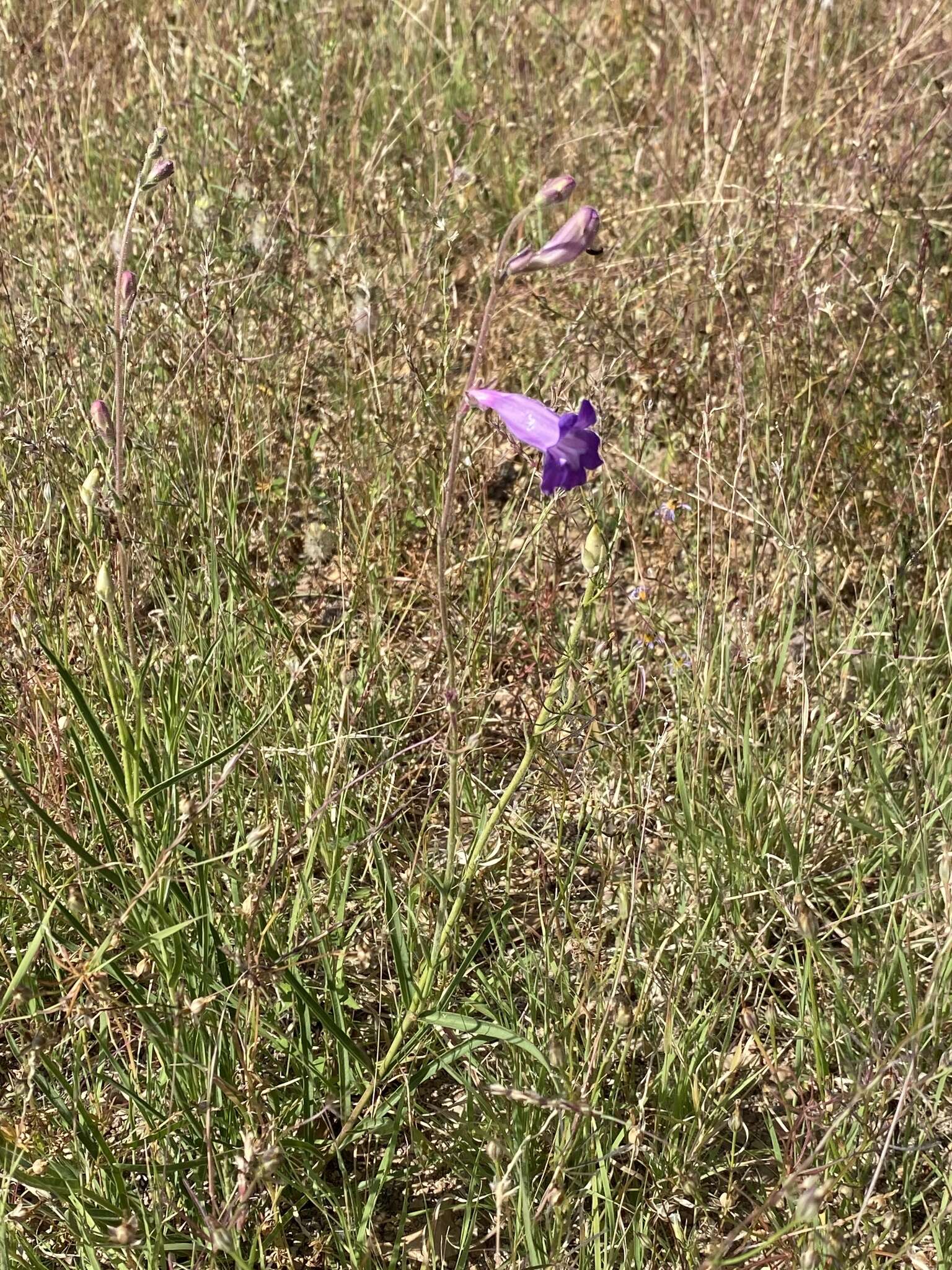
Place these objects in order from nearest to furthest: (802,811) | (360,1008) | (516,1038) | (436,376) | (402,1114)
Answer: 1. (516,1038)
2. (402,1114)
3. (360,1008)
4. (802,811)
5. (436,376)

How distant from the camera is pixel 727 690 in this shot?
7.96ft

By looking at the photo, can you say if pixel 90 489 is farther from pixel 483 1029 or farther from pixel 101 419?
pixel 483 1029

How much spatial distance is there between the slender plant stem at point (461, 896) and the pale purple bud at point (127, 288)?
899 millimetres

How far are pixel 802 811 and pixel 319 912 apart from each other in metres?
0.85

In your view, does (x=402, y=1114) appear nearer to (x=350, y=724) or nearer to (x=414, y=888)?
(x=414, y=888)

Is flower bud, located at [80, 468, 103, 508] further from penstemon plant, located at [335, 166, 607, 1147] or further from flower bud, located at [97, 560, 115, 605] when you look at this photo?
penstemon plant, located at [335, 166, 607, 1147]

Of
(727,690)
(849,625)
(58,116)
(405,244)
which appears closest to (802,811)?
(727,690)

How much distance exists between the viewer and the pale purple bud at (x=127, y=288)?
6.50 ft

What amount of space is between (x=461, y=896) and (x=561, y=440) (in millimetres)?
627

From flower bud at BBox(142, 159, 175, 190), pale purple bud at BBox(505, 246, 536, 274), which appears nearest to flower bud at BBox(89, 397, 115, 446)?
flower bud at BBox(142, 159, 175, 190)

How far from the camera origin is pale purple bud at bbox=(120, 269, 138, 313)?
78.0 inches

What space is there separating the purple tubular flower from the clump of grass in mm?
369

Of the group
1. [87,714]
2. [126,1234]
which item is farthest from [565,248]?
[126,1234]

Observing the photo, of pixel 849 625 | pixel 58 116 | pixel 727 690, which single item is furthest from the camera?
pixel 58 116
